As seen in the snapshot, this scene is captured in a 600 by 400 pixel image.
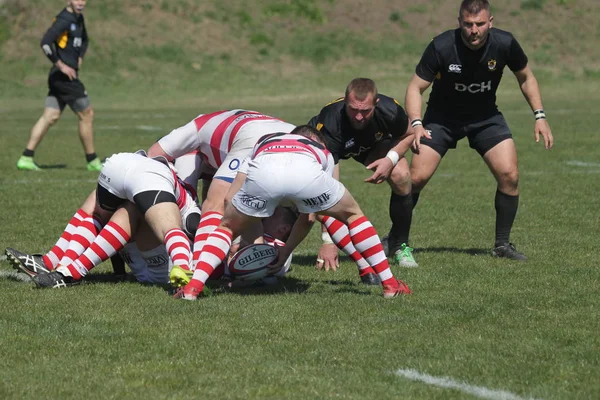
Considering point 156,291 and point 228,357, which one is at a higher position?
point 228,357

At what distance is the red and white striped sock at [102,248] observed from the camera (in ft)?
22.9

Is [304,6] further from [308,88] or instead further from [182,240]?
[182,240]

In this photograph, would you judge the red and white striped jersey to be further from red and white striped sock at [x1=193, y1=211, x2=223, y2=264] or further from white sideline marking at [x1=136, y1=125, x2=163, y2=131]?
white sideline marking at [x1=136, y1=125, x2=163, y2=131]

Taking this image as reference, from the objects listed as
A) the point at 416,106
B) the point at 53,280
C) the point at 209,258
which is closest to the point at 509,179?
the point at 416,106

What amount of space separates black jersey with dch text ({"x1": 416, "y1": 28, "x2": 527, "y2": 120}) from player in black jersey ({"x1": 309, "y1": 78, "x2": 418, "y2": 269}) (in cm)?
71

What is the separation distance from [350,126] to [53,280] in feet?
7.76

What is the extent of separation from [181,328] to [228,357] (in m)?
0.70

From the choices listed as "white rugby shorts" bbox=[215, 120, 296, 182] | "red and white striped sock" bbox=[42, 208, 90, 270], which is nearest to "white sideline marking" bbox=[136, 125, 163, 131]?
"white rugby shorts" bbox=[215, 120, 296, 182]

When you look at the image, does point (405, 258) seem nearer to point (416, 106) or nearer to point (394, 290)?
point (416, 106)

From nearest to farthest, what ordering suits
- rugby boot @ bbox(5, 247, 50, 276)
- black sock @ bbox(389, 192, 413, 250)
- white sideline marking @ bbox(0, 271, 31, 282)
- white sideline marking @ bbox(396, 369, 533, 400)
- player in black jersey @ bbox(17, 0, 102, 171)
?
white sideline marking @ bbox(396, 369, 533, 400) < rugby boot @ bbox(5, 247, 50, 276) < white sideline marking @ bbox(0, 271, 31, 282) < black sock @ bbox(389, 192, 413, 250) < player in black jersey @ bbox(17, 0, 102, 171)

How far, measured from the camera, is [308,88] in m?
33.7

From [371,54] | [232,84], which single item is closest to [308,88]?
[232,84]

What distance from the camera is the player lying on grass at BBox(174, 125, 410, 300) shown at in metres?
6.27

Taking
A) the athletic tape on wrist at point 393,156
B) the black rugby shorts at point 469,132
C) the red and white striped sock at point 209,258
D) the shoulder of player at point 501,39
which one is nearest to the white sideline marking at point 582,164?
the black rugby shorts at point 469,132
